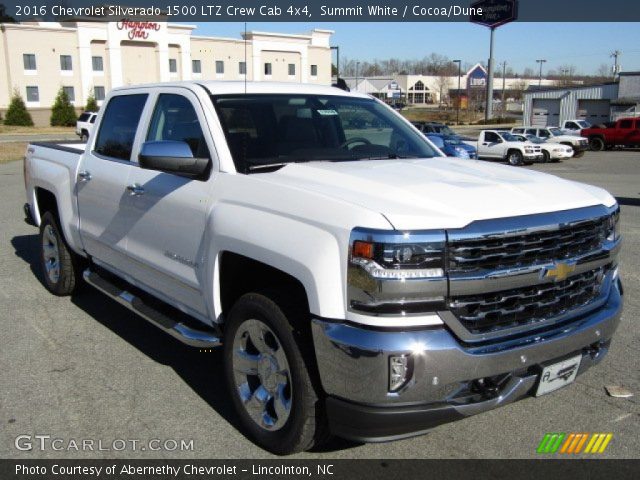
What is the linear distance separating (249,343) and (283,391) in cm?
37

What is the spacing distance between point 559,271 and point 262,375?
5.28ft

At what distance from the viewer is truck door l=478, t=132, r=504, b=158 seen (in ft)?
95.8

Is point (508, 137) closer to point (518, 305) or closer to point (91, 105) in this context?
point (518, 305)

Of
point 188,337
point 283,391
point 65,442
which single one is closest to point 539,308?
point 283,391

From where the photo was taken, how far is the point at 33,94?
6303cm

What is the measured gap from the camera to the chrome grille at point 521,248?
287 centimetres

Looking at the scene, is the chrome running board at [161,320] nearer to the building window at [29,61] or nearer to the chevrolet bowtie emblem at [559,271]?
the chevrolet bowtie emblem at [559,271]

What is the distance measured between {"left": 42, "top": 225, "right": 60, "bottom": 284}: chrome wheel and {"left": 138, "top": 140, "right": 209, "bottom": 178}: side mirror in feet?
9.52

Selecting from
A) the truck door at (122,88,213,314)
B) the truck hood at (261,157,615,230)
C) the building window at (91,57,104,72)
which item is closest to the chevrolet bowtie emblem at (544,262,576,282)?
the truck hood at (261,157,615,230)

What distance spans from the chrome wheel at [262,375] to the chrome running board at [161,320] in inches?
12.7

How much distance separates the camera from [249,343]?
11.8 ft

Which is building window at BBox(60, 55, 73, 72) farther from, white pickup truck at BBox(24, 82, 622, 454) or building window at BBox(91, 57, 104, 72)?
white pickup truck at BBox(24, 82, 622, 454)

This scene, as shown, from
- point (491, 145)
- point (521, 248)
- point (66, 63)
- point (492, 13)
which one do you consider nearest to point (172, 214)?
point (521, 248)

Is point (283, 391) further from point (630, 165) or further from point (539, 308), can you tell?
point (630, 165)
